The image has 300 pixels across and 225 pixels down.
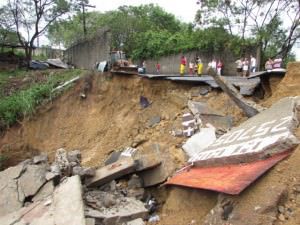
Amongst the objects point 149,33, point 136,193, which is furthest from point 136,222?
point 149,33

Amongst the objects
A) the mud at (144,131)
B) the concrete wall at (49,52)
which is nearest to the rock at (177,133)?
the mud at (144,131)

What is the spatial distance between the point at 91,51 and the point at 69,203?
1095 cm

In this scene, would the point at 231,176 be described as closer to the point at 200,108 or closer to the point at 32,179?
the point at 200,108

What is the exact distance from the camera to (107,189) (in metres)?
6.62

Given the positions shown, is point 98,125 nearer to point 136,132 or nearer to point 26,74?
point 136,132

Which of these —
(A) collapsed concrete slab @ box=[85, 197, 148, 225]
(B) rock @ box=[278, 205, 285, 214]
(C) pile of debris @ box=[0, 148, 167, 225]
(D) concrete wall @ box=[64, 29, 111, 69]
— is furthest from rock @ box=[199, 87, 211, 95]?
(D) concrete wall @ box=[64, 29, 111, 69]

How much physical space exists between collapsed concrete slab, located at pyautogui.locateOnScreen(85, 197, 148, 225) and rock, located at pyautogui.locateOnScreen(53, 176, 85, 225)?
288mm

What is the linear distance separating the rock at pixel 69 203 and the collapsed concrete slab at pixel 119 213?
288 mm

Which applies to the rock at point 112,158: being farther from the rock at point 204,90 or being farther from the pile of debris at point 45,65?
the pile of debris at point 45,65

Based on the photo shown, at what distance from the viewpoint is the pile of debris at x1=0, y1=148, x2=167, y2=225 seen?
543cm

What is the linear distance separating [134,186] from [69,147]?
4.18 metres

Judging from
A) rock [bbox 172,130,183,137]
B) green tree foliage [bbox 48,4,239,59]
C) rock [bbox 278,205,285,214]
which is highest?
green tree foliage [bbox 48,4,239,59]

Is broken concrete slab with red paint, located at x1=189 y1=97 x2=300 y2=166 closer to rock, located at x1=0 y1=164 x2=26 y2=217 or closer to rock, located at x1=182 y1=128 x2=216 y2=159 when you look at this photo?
rock, located at x1=182 y1=128 x2=216 y2=159

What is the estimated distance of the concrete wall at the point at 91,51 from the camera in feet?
45.8
